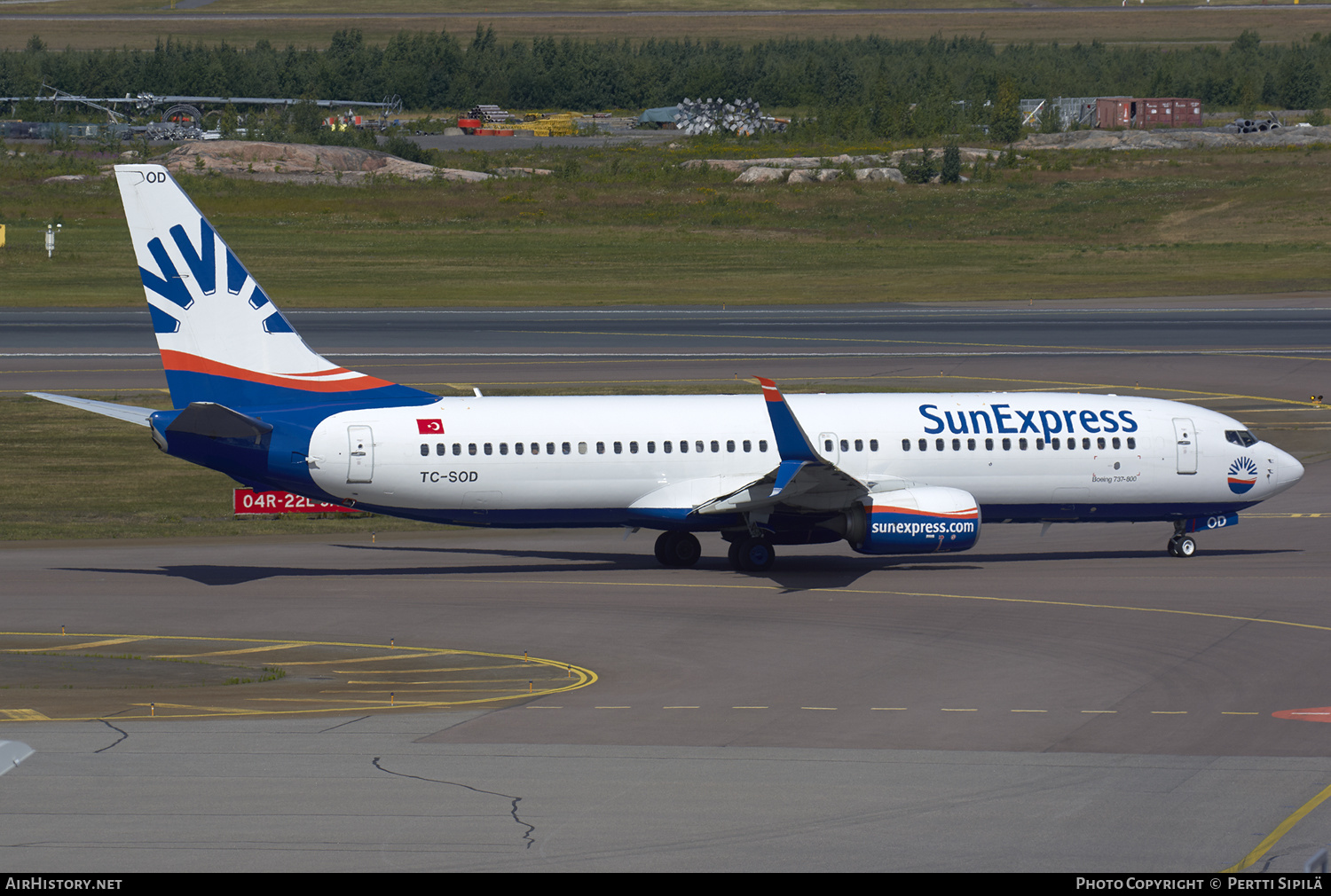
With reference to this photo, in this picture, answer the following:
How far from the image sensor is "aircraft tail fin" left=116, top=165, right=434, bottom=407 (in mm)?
36062

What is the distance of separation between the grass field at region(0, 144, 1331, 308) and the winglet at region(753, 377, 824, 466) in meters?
56.9

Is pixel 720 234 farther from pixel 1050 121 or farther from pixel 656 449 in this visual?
pixel 656 449

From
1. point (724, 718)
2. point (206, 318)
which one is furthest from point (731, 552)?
point (206, 318)

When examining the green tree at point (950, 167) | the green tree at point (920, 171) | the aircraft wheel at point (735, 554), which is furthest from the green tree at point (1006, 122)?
the aircraft wheel at point (735, 554)

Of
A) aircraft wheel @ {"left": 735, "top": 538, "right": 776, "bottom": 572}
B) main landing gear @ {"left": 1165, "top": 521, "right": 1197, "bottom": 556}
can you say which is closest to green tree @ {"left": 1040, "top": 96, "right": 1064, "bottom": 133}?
main landing gear @ {"left": 1165, "top": 521, "right": 1197, "bottom": 556}

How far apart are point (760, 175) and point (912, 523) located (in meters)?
110

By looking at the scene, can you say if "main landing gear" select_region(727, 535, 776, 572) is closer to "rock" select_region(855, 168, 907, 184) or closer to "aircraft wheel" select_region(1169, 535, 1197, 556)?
"aircraft wheel" select_region(1169, 535, 1197, 556)

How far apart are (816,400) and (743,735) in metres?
16.3

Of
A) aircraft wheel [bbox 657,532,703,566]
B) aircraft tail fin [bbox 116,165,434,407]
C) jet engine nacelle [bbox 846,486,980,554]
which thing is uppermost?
aircraft tail fin [bbox 116,165,434,407]

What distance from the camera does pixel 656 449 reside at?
37938 mm

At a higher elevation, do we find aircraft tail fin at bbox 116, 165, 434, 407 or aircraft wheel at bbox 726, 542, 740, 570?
aircraft tail fin at bbox 116, 165, 434, 407

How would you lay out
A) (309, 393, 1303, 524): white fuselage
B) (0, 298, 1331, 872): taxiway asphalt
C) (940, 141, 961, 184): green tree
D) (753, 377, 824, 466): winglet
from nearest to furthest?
(0, 298, 1331, 872): taxiway asphalt, (753, 377, 824, 466): winglet, (309, 393, 1303, 524): white fuselage, (940, 141, 961, 184): green tree

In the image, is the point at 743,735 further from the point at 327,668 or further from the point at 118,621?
Answer: the point at 118,621

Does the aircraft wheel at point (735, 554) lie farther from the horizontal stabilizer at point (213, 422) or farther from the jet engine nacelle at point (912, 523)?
the horizontal stabilizer at point (213, 422)
